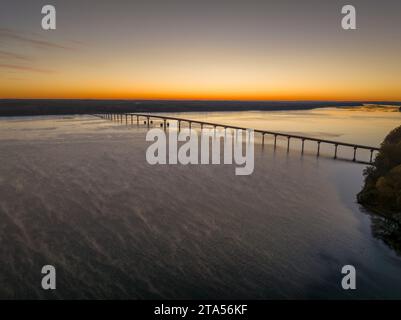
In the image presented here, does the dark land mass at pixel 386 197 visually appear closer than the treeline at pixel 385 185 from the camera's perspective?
Yes

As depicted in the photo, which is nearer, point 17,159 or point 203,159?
point 17,159

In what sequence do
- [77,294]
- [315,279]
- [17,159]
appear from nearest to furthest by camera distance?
[77,294] < [315,279] < [17,159]

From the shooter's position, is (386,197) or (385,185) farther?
(386,197)

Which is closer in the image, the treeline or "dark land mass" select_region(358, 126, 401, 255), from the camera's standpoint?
"dark land mass" select_region(358, 126, 401, 255)

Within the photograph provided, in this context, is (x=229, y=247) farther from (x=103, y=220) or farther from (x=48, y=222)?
(x=48, y=222)

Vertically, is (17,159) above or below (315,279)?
above

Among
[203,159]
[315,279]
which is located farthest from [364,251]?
[203,159]

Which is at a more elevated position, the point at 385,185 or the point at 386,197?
the point at 385,185
